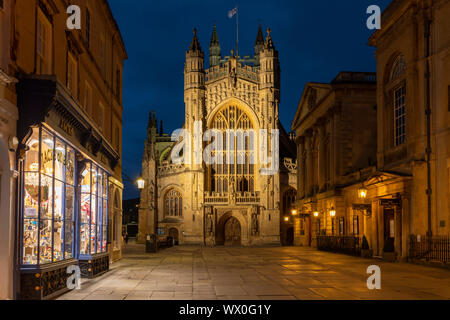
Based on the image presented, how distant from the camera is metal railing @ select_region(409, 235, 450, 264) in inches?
865

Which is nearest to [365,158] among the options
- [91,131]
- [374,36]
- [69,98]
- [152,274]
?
[374,36]

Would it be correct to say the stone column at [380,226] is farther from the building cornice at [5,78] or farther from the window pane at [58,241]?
the building cornice at [5,78]

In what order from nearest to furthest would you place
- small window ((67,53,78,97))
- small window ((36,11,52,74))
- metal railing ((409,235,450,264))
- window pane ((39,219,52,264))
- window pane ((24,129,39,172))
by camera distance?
window pane ((24,129,39,172)), window pane ((39,219,52,264)), small window ((36,11,52,74)), small window ((67,53,78,97)), metal railing ((409,235,450,264))

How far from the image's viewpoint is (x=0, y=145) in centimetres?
1039

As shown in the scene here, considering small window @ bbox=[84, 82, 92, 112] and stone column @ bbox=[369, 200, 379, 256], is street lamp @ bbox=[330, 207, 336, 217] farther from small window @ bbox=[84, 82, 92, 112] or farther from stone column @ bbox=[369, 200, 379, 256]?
small window @ bbox=[84, 82, 92, 112]

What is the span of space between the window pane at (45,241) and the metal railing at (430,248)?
15.5 m

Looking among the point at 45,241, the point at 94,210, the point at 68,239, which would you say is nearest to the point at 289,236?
the point at 94,210

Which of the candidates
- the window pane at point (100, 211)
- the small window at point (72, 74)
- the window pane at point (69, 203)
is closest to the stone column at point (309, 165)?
the window pane at point (100, 211)

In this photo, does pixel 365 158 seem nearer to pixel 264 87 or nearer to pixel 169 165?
pixel 264 87

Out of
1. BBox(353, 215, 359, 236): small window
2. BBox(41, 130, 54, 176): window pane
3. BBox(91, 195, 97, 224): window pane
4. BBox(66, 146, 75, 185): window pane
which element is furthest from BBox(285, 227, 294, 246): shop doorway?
BBox(41, 130, 54, 176): window pane

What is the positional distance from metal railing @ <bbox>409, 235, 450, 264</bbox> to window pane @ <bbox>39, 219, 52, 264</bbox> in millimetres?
15477

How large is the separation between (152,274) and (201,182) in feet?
144

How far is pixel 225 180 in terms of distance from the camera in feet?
216

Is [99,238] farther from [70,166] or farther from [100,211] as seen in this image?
[70,166]
